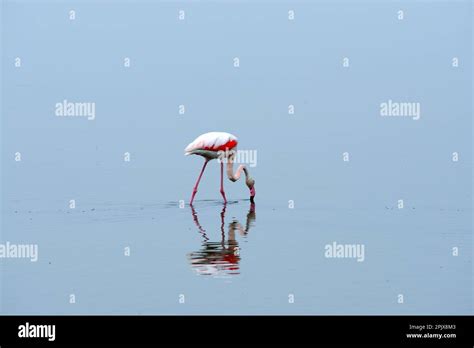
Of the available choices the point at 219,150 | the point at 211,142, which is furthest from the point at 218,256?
the point at 219,150

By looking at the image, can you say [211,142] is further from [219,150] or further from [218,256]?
[218,256]

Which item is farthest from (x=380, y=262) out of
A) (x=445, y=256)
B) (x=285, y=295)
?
(x=285, y=295)

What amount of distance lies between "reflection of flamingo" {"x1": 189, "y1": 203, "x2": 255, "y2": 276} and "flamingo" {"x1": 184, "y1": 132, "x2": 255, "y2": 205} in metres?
4.32

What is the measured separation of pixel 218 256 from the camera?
16.8m

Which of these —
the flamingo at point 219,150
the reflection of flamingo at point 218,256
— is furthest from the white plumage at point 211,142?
the reflection of flamingo at point 218,256

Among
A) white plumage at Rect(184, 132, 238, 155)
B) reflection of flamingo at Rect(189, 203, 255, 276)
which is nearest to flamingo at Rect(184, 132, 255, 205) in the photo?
white plumage at Rect(184, 132, 238, 155)

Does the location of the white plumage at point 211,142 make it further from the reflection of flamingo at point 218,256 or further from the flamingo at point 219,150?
the reflection of flamingo at point 218,256

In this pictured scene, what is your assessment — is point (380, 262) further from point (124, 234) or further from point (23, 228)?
point (23, 228)

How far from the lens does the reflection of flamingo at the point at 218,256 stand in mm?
15797

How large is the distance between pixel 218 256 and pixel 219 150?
7491mm

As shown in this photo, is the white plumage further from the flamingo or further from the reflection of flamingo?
the reflection of flamingo

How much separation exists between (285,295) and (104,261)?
399cm

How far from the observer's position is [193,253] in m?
17.2

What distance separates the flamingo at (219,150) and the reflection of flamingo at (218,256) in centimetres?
432
